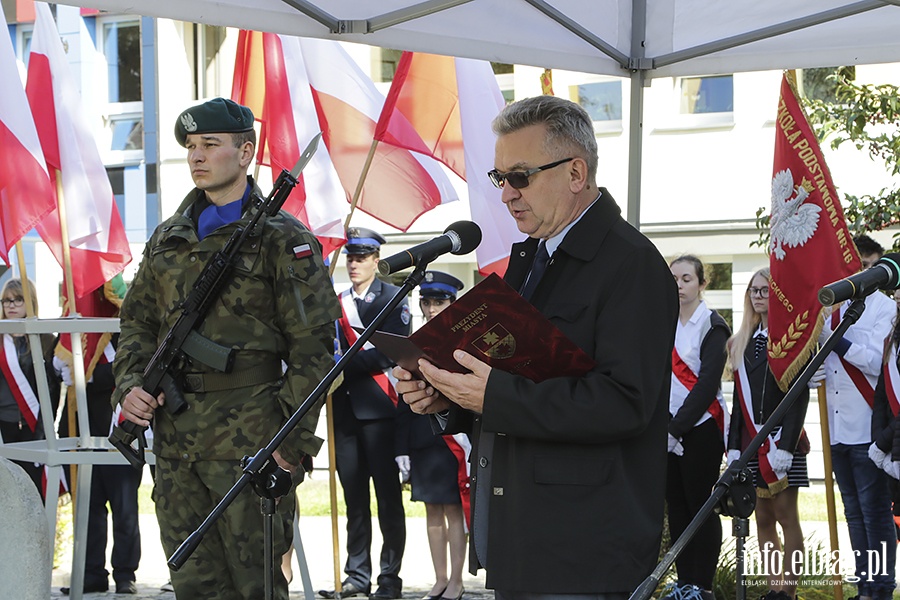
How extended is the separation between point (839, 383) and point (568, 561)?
4.11 m

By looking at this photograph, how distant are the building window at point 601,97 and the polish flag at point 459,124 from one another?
954 cm

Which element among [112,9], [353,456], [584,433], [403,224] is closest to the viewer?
[584,433]

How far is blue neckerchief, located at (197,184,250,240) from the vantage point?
175 inches

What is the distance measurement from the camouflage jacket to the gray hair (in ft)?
4.44

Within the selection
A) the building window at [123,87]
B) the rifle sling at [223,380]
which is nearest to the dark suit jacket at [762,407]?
the rifle sling at [223,380]

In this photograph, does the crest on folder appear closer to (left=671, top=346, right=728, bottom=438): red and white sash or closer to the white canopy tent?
the white canopy tent

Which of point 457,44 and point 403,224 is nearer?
point 457,44

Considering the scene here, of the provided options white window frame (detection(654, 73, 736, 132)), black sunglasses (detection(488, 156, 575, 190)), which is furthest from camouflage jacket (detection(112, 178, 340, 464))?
white window frame (detection(654, 73, 736, 132))

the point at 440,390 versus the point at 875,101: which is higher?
the point at 875,101

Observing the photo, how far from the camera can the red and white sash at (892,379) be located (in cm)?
598

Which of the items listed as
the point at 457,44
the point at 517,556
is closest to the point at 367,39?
the point at 457,44

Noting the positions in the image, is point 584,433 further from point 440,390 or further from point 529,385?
point 440,390

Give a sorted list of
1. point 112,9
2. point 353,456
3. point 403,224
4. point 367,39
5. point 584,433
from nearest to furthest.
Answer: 1. point 584,433
2. point 112,9
3. point 367,39
4. point 353,456
5. point 403,224

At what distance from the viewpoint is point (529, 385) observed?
2873 mm
